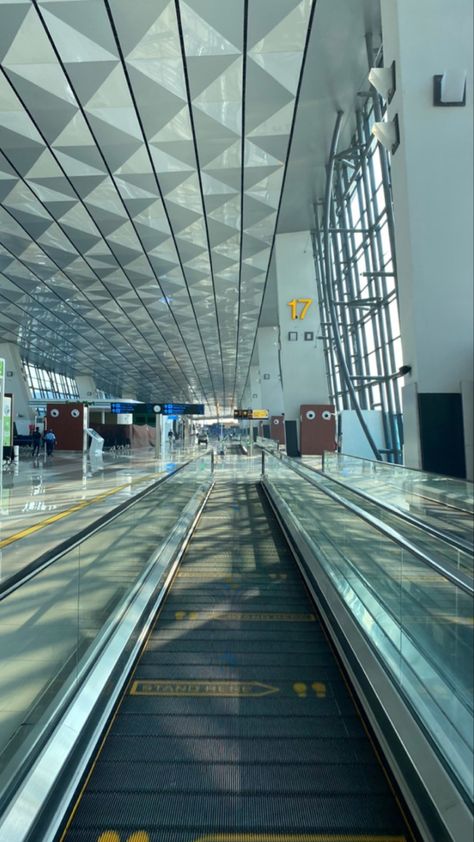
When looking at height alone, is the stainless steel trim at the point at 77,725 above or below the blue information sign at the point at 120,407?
below

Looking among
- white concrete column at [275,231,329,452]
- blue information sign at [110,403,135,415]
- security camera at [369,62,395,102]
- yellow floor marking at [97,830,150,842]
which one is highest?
security camera at [369,62,395,102]

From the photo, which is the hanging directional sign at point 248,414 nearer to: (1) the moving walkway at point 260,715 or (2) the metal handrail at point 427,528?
(1) the moving walkway at point 260,715

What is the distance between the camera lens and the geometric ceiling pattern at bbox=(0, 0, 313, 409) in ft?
32.0

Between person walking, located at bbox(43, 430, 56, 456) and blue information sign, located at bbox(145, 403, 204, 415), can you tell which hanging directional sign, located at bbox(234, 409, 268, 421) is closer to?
blue information sign, located at bbox(145, 403, 204, 415)

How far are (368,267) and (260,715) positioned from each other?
17377mm

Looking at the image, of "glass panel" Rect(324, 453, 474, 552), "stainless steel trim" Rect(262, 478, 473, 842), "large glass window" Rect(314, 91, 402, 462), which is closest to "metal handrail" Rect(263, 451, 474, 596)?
"glass panel" Rect(324, 453, 474, 552)

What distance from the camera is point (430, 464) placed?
330 inches

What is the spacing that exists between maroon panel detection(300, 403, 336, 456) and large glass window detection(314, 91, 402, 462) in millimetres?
1648

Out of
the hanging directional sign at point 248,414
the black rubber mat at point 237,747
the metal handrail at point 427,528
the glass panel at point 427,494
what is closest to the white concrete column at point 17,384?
the hanging directional sign at point 248,414

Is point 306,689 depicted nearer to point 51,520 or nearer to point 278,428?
point 51,520

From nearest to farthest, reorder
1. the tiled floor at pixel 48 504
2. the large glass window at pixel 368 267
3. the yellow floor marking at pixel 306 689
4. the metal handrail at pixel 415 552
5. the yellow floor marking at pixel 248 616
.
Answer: the metal handrail at pixel 415 552
the yellow floor marking at pixel 306 689
the yellow floor marking at pixel 248 616
the tiled floor at pixel 48 504
the large glass window at pixel 368 267

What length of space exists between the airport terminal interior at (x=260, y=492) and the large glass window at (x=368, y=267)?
0.14 m

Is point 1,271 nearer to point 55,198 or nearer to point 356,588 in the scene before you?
point 55,198

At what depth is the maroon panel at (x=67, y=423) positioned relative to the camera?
1197 inches
